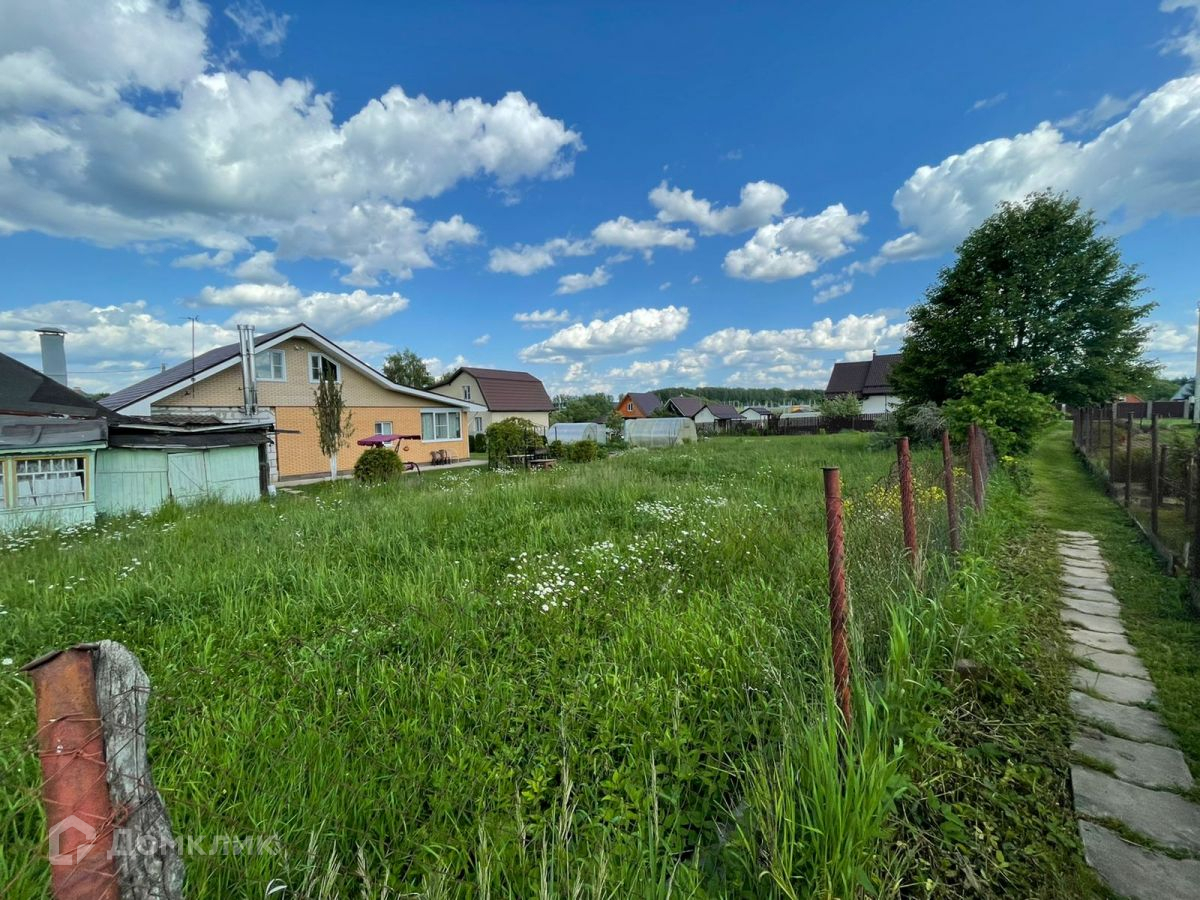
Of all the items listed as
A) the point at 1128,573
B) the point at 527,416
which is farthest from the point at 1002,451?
the point at 527,416

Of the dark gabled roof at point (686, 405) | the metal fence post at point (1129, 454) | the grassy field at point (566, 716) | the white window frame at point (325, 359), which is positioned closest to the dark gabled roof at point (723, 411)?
the dark gabled roof at point (686, 405)

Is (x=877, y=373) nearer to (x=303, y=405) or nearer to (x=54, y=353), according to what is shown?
(x=303, y=405)

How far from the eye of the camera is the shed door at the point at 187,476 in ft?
36.0

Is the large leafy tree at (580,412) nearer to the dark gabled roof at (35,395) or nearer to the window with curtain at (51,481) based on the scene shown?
the dark gabled roof at (35,395)

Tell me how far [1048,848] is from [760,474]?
883 centimetres

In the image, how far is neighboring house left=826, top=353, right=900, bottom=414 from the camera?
42750mm

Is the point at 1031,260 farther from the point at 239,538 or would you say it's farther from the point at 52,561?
the point at 52,561

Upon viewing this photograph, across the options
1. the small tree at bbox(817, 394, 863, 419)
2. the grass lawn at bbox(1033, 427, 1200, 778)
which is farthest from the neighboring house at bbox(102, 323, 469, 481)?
the small tree at bbox(817, 394, 863, 419)

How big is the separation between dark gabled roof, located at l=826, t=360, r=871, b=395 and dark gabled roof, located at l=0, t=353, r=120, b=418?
48384 mm

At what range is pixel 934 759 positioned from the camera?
7.00 feet

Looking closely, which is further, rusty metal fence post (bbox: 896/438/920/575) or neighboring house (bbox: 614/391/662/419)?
Result: neighboring house (bbox: 614/391/662/419)

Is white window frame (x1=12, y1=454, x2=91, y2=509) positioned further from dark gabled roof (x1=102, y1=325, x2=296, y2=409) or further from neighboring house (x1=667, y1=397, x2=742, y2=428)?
neighboring house (x1=667, y1=397, x2=742, y2=428)

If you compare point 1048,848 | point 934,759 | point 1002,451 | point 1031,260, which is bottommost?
point 1048,848

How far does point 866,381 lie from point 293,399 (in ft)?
146
